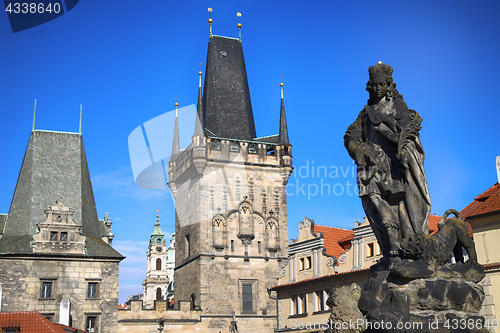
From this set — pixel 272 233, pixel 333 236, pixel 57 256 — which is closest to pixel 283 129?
pixel 272 233

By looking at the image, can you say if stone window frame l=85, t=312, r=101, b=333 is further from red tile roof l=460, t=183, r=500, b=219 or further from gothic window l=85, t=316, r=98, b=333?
red tile roof l=460, t=183, r=500, b=219

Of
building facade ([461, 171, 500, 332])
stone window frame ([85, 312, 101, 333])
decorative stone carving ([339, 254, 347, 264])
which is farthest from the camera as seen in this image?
stone window frame ([85, 312, 101, 333])

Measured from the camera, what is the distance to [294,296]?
1177 inches

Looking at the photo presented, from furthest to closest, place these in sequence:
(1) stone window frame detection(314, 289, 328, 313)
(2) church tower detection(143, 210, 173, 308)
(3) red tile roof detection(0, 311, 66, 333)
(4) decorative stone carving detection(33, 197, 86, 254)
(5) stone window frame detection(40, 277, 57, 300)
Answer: (2) church tower detection(143, 210, 173, 308) → (4) decorative stone carving detection(33, 197, 86, 254) → (5) stone window frame detection(40, 277, 57, 300) → (1) stone window frame detection(314, 289, 328, 313) → (3) red tile roof detection(0, 311, 66, 333)

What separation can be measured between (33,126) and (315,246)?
17.8 metres

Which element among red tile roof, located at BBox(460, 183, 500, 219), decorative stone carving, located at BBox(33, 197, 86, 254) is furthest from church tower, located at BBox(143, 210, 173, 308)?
red tile roof, located at BBox(460, 183, 500, 219)

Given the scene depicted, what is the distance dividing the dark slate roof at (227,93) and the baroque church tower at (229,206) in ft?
0.22

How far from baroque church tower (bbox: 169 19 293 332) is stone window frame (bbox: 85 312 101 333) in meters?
7.52

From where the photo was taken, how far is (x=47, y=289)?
28031 millimetres

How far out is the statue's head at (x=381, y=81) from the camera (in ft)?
19.8

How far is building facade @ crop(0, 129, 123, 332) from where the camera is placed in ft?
90.8

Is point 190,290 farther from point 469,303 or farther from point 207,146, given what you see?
point 469,303

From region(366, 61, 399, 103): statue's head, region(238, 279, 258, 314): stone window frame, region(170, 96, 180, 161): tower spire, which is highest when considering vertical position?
region(170, 96, 180, 161): tower spire

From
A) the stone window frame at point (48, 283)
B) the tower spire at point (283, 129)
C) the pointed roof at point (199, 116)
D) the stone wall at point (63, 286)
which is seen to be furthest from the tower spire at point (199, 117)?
Result: the stone window frame at point (48, 283)
